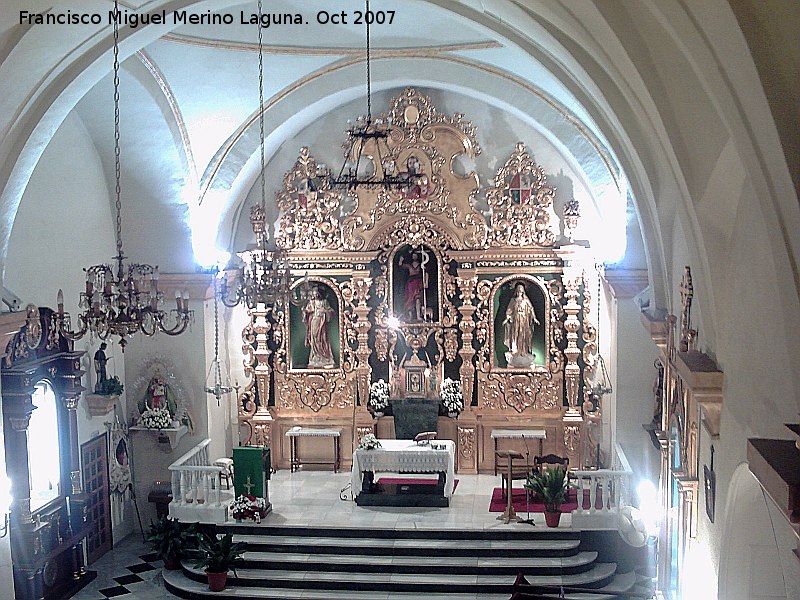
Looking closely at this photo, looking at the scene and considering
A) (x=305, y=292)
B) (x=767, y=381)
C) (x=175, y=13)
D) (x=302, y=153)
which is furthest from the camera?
(x=302, y=153)

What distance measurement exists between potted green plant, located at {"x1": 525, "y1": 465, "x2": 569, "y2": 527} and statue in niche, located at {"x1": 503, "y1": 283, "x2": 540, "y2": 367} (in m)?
3.00

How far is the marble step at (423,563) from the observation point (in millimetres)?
12914

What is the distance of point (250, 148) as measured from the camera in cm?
1529

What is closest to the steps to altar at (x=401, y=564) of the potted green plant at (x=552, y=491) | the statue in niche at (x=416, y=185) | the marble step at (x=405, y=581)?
the marble step at (x=405, y=581)

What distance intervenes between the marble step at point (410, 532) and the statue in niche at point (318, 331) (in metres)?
3.65

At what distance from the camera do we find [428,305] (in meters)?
16.6

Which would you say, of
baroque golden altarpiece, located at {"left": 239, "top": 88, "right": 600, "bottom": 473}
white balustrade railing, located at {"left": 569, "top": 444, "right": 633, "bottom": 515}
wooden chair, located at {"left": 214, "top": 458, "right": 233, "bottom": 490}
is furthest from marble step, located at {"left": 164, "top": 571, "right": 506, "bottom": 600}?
baroque golden altarpiece, located at {"left": 239, "top": 88, "right": 600, "bottom": 473}

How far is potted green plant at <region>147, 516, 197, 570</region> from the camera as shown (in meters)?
13.6

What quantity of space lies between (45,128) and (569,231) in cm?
875

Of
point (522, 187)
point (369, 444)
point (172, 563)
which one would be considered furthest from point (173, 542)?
point (522, 187)

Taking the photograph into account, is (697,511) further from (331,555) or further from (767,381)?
(331,555)

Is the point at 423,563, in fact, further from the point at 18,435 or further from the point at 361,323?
the point at 18,435

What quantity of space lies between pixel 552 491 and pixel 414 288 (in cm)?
457

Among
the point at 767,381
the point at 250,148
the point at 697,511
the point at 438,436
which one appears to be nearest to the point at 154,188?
Answer: the point at 250,148
